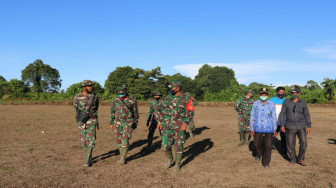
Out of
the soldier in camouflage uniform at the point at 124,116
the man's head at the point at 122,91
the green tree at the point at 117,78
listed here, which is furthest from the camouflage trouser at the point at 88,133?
the green tree at the point at 117,78

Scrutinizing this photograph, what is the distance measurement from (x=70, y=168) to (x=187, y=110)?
3.46m

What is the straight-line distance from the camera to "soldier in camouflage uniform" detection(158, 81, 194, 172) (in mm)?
6426

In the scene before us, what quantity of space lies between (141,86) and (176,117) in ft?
183

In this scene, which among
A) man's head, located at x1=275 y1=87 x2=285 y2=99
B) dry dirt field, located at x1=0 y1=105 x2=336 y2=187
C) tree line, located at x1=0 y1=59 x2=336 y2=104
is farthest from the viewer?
tree line, located at x1=0 y1=59 x2=336 y2=104

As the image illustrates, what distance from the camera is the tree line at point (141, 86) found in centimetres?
4609

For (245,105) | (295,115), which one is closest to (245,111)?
(245,105)

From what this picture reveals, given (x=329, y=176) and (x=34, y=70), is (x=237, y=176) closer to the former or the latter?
(x=329, y=176)

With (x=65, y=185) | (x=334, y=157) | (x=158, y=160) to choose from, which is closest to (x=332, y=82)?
(x=334, y=157)

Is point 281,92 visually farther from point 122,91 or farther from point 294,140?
point 122,91

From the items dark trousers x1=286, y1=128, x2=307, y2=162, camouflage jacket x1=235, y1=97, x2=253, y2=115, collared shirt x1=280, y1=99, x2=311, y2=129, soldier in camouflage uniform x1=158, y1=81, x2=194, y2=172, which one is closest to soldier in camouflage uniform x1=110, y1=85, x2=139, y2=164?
soldier in camouflage uniform x1=158, y1=81, x2=194, y2=172

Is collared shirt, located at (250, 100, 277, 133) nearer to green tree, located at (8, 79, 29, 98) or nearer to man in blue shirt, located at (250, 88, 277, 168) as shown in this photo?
man in blue shirt, located at (250, 88, 277, 168)

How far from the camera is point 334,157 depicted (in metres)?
8.31

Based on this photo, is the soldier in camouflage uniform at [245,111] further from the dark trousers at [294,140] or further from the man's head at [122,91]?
the man's head at [122,91]

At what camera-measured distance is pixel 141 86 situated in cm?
6169
